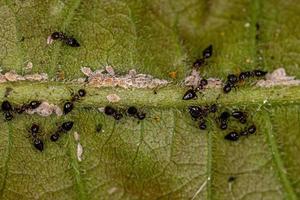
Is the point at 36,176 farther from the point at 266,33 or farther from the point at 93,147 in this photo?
the point at 266,33

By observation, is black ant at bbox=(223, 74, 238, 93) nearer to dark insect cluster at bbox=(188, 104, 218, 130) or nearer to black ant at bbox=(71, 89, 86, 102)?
dark insect cluster at bbox=(188, 104, 218, 130)

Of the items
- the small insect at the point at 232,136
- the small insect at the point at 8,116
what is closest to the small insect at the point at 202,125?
the small insect at the point at 232,136

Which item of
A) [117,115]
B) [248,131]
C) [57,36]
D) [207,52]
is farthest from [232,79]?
[57,36]

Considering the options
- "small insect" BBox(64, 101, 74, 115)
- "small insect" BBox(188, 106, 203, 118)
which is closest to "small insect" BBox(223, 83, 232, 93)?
"small insect" BBox(188, 106, 203, 118)

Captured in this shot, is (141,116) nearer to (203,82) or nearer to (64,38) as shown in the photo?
(203,82)

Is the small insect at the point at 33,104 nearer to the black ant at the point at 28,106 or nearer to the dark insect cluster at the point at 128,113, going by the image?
the black ant at the point at 28,106

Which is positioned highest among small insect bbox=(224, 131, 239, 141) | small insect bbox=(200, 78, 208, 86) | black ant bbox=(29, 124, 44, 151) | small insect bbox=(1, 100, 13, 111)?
small insect bbox=(200, 78, 208, 86)

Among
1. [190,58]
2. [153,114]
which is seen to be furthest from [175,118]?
[190,58]
